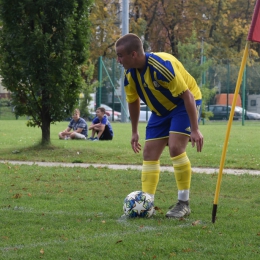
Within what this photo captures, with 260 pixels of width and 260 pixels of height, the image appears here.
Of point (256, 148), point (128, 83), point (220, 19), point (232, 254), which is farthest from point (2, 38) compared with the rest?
point (220, 19)

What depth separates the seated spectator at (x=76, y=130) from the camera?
Result: 18938 millimetres

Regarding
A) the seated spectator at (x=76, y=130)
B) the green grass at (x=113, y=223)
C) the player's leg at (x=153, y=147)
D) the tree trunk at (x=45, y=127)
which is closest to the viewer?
the green grass at (x=113, y=223)

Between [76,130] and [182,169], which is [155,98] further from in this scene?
[76,130]

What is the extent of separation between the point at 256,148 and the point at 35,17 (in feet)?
21.5

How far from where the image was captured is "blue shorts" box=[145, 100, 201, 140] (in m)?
6.28

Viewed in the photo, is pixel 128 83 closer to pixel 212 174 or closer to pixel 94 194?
pixel 94 194

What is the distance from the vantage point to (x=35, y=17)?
13.8 m

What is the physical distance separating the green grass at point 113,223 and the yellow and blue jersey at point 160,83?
1.24 metres

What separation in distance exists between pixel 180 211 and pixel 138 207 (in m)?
0.46

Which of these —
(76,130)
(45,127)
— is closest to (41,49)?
(45,127)

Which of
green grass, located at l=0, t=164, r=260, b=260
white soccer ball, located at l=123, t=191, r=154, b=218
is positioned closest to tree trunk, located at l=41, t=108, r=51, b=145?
green grass, located at l=0, t=164, r=260, b=260

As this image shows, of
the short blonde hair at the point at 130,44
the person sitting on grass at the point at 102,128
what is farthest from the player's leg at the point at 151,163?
the person sitting on grass at the point at 102,128

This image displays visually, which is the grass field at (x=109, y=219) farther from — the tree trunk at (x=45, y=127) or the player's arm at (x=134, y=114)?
the tree trunk at (x=45, y=127)

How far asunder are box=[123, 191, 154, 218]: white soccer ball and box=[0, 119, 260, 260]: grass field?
0.36ft
